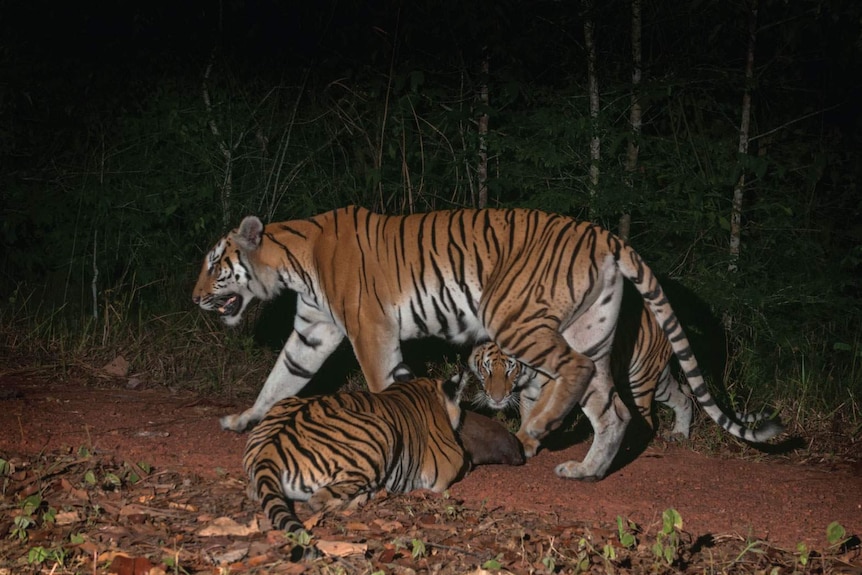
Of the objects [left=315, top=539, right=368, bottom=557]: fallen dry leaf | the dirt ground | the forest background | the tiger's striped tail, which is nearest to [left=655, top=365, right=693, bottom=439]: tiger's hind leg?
the dirt ground

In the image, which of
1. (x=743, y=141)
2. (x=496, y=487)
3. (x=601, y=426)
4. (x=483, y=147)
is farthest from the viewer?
(x=483, y=147)

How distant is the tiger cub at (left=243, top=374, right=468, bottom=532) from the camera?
3.84 metres

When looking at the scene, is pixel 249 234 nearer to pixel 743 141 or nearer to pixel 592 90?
pixel 592 90

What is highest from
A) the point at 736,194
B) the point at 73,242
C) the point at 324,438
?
the point at 736,194

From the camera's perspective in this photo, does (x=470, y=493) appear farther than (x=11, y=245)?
No

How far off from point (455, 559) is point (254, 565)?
2.20ft

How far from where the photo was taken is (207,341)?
679cm

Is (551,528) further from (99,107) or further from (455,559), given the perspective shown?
(99,107)

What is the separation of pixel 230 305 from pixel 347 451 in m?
1.99

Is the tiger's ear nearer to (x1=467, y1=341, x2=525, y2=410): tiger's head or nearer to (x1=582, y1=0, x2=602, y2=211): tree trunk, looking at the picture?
(x1=467, y1=341, x2=525, y2=410): tiger's head

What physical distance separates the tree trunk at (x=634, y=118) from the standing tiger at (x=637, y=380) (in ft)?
3.32

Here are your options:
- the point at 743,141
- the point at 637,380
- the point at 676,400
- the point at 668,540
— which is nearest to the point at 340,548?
the point at 668,540

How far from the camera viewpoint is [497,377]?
16.5ft

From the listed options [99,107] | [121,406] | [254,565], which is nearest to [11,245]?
[99,107]
